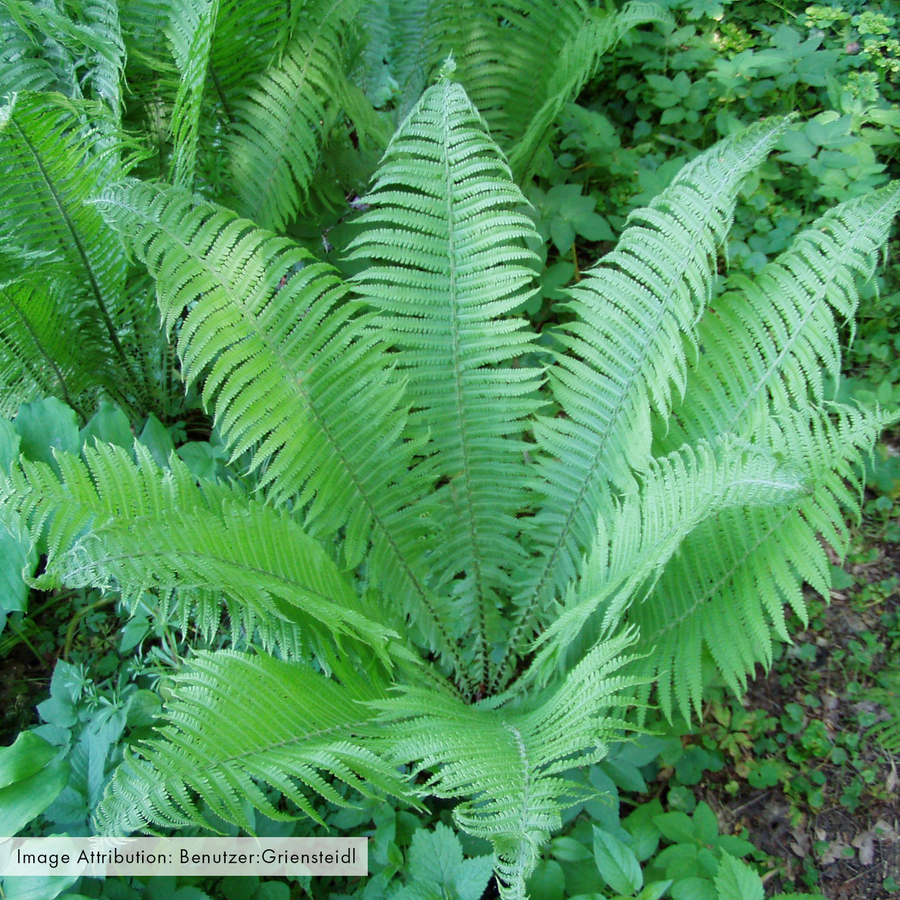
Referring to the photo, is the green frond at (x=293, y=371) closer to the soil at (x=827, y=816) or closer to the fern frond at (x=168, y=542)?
the fern frond at (x=168, y=542)

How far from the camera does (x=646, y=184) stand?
2.20 meters

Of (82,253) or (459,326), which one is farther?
(82,253)

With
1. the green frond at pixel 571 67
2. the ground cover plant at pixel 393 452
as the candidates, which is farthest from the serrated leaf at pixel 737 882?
the green frond at pixel 571 67

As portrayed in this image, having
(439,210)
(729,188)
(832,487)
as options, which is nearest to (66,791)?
(439,210)

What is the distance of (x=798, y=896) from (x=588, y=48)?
6.90 ft

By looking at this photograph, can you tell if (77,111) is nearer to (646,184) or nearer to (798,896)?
(646,184)

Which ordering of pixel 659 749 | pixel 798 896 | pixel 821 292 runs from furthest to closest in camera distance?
1. pixel 659 749
2. pixel 821 292
3. pixel 798 896

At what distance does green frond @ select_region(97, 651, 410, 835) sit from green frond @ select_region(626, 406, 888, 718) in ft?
1.92

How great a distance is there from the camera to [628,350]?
158 cm

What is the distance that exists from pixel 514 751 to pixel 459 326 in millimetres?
926

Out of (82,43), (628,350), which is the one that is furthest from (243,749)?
(82,43)

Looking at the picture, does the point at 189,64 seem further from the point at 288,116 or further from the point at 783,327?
the point at 783,327
